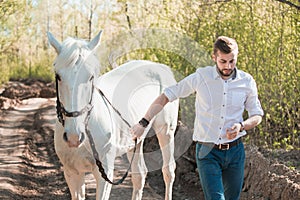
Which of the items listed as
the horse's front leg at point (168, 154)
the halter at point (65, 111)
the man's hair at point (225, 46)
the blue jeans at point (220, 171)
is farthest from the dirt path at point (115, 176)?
the halter at point (65, 111)

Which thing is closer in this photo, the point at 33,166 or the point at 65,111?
the point at 65,111

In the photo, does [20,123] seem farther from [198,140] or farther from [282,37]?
[198,140]

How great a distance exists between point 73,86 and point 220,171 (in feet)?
3.80

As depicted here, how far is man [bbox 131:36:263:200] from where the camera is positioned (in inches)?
153

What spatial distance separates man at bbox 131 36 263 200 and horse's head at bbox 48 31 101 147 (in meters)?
0.42

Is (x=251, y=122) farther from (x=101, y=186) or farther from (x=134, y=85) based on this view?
(x=134, y=85)

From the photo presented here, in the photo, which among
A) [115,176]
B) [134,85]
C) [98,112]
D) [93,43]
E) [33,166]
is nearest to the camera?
[93,43]

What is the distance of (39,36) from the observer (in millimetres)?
38125

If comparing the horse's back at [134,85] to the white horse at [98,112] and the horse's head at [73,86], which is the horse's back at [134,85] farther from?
the horse's head at [73,86]

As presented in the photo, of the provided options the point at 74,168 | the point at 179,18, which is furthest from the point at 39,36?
the point at 74,168

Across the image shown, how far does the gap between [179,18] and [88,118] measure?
273 inches

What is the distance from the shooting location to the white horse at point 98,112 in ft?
13.3

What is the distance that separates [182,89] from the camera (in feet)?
13.2

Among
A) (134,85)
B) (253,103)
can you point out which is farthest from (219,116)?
(134,85)
